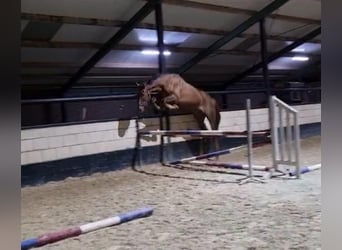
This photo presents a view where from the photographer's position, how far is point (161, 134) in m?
4.34

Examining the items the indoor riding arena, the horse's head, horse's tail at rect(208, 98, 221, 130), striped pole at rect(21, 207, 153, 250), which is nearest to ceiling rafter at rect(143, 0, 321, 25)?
the indoor riding arena

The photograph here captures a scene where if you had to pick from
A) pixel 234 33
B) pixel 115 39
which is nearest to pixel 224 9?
pixel 234 33

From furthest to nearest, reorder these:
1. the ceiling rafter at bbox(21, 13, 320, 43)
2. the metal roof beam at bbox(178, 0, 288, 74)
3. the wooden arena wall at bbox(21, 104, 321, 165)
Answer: the metal roof beam at bbox(178, 0, 288, 74) < the ceiling rafter at bbox(21, 13, 320, 43) < the wooden arena wall at bbox(21, 104, 321, 165)

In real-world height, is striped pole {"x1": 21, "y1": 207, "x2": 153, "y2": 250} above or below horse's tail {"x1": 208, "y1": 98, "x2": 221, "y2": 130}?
below

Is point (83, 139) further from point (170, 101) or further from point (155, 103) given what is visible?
point (170, 101)

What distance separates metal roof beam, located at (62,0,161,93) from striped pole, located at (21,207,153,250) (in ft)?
8.29

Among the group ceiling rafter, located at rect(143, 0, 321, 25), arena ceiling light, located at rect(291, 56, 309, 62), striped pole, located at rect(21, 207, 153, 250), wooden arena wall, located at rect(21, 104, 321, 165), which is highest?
ceiling rafter, located at rect(143, 0, 321, 25)

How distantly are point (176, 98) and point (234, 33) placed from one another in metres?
1.73

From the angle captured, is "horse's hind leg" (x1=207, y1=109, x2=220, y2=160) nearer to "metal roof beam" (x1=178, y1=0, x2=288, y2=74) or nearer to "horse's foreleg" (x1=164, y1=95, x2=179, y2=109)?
"horse's foreleg" (x1=164, y1=95, x2=179, y2=109)

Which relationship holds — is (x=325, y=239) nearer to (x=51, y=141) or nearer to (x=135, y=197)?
(x=135, y=197)

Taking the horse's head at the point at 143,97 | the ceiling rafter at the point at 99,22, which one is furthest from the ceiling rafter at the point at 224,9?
the horse's head at the point at 143,97

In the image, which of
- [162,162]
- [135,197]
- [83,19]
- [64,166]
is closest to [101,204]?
[135,197]

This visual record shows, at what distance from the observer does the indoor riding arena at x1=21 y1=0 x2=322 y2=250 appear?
7.73ft

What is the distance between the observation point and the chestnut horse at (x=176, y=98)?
447 centimetres
